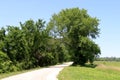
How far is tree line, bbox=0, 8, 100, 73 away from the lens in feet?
213

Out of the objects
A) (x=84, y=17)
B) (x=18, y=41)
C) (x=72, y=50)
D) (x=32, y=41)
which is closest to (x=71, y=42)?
(x=72, y=50)

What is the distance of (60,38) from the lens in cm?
7475

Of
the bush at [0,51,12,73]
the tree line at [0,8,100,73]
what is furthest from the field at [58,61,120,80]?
the tree line at [0,8,100,73]

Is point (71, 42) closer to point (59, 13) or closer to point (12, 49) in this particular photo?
point (59, 13)

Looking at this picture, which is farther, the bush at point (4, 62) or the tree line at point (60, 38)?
the tree line at point (60, 38)

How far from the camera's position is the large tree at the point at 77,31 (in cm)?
7169

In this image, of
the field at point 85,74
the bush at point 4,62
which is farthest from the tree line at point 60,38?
the field at point 85,74

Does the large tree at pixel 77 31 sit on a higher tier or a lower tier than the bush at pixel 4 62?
higher

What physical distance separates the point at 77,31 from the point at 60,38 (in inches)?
176

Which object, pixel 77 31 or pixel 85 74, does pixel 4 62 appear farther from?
pixel 77 31

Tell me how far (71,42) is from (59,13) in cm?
731

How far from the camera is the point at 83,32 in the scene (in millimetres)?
73000

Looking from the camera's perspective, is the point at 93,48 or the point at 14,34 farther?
the point at 93,48

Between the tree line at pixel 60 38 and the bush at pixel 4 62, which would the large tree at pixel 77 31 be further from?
the bush at pixel 4 62
